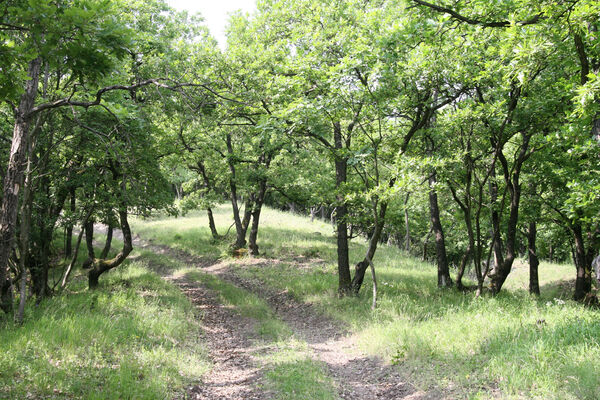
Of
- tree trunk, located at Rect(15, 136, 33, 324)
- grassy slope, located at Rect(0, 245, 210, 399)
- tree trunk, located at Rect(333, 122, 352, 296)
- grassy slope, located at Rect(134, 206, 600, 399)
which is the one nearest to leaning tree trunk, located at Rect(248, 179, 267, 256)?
grassy slope, located at Rect(134, 206, 600, 399)

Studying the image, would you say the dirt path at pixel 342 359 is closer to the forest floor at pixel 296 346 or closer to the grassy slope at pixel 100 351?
the forest floor at pixel 296 346

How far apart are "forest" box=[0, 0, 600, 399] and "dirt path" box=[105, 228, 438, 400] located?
0.19 metres

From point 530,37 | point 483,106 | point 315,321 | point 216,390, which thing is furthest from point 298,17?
point 216,390

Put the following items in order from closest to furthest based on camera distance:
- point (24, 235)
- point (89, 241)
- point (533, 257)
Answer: point (24, 235), point (89, 241), point (533, 257)

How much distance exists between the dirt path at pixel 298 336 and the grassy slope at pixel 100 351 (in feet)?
1.51

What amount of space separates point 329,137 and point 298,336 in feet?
21.1

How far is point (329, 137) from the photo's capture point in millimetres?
11852

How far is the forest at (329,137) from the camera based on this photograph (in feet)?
15.8

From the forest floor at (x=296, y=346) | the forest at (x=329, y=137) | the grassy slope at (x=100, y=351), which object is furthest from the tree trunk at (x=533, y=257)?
the grassy slope at (x=100, y=351)

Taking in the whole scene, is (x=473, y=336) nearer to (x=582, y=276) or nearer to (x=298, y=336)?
(x=298, y=336)

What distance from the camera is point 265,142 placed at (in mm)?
15781

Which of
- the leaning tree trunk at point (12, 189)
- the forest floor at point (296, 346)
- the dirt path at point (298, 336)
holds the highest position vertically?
the leaning tree trunk at point (12, 189)

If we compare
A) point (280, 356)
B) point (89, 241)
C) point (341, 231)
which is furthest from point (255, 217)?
point (280, 356)

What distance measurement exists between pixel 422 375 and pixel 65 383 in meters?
5.33
